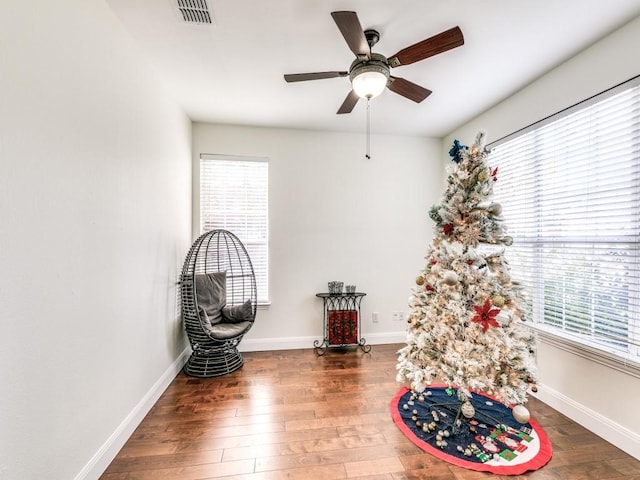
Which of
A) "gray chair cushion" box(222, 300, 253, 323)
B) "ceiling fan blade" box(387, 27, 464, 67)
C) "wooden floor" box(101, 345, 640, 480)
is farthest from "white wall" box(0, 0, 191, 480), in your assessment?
"ceiling fan blade" box(387, 27, 464, 67)

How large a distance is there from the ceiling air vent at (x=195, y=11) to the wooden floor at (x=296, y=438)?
9.06 ft

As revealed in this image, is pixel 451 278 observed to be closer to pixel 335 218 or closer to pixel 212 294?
pixel 335 218

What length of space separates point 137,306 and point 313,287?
201 centimetres

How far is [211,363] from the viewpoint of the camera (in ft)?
9.49

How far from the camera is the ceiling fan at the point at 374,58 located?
150 centimetres

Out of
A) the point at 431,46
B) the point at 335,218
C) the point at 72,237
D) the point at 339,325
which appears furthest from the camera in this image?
the point at 335,218

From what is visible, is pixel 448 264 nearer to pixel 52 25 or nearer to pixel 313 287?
pixel 313 287

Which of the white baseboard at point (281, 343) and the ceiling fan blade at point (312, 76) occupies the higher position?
the ceiling fan blade at point (312, 76)

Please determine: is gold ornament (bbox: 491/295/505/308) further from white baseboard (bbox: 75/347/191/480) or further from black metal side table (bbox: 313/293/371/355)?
white baseboard (bbox: 75/347/191/480)

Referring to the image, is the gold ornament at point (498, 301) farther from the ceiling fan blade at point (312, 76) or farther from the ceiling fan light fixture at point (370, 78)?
the ceiling fan blade at point (312, 76)

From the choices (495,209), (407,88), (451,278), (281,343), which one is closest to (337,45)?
(407,88)

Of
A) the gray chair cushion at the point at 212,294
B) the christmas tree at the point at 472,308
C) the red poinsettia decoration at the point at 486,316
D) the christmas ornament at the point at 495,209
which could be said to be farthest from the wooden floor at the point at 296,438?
the christmas ornament at the point at 495,209

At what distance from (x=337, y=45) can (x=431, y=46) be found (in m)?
0.74

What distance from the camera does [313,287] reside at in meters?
3.65
